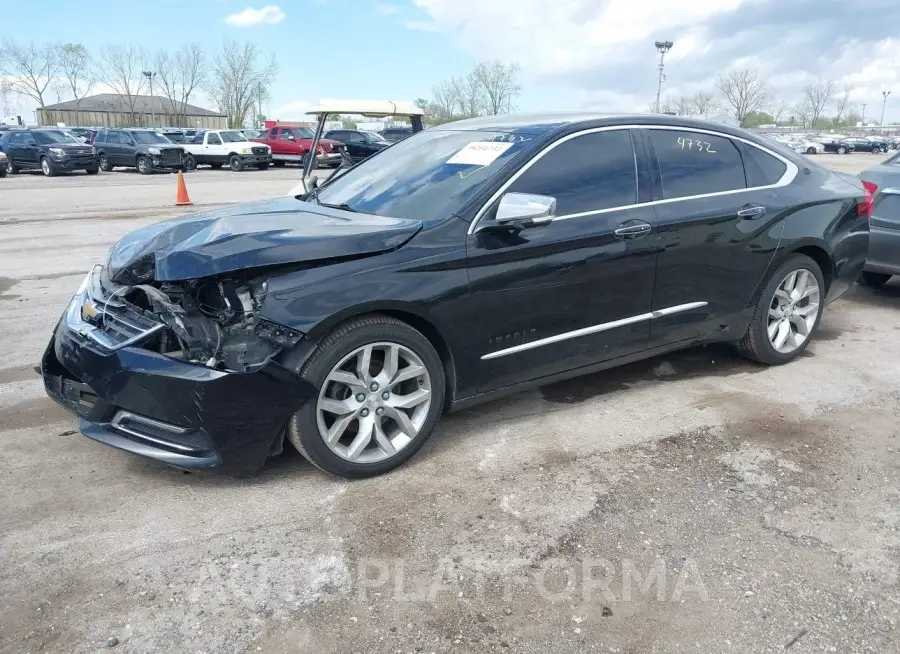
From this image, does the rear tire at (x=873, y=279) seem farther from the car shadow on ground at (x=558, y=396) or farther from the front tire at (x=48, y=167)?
the front tire at (x=48, y=167)

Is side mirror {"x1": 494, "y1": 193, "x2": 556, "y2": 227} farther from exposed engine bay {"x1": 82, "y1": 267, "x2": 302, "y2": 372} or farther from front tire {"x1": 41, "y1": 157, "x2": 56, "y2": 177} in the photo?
front tire {"x1": 41, "y1": 157, "x2": 56, "y2": 177}

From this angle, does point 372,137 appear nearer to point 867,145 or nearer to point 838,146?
point 838,146

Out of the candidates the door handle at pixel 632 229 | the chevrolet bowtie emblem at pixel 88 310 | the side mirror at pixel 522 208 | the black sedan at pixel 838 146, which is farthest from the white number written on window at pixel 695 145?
the black sedan at pixel 838 146

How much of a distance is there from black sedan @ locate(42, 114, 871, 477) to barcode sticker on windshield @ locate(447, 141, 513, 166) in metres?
0.02

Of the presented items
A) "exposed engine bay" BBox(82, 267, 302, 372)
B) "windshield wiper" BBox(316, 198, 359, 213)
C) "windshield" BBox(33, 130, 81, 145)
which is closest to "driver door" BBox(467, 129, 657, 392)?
"windshield wiper" BBox(316, 198, 359, 213)

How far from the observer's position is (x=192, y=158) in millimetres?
30219

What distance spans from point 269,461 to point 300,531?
0.69 metres

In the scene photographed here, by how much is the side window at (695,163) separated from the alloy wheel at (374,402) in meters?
1.90

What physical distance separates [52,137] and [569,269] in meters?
28.4

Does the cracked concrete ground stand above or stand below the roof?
below

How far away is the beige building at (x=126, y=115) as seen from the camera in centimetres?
8181

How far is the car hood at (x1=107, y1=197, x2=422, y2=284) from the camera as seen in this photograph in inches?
121

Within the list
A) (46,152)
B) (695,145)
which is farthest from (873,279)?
(46,152)

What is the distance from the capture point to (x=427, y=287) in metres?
3.40
